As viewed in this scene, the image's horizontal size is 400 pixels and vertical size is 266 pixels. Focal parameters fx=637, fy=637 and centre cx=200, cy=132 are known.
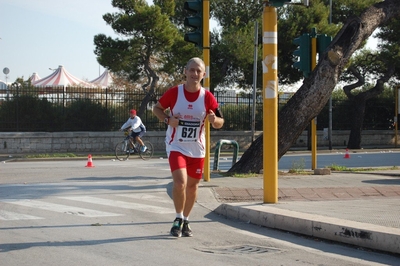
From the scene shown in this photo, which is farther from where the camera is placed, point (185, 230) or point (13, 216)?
point (13, 216)

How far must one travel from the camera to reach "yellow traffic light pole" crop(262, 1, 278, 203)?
27.9 ft

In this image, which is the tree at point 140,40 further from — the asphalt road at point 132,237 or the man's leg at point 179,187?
the man's leg at point 179,187

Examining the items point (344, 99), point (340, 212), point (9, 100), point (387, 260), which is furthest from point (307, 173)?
point (344, 99)

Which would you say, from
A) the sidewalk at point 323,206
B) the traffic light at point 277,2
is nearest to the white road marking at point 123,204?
the sidewalk at point 323,206

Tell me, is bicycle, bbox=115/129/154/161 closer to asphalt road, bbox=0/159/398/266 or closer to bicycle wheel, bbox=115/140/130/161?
bicycle wheel, bbox=115/140/130/161

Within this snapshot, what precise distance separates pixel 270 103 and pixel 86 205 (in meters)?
3.27

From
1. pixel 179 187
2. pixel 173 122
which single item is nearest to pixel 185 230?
pixel 179 187

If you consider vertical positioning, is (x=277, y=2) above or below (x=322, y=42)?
below

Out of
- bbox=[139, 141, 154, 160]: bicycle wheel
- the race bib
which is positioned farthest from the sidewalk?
bbox=[139, 141, 154, 160]: bicycle wheel

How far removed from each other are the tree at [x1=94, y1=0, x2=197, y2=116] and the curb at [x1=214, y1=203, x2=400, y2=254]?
2173cm

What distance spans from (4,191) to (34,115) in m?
18.3

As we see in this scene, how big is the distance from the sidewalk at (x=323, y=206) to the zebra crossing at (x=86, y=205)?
2.70 feet

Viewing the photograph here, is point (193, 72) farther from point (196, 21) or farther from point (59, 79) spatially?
point (59, 79)

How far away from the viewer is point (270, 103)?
854 centimetres
